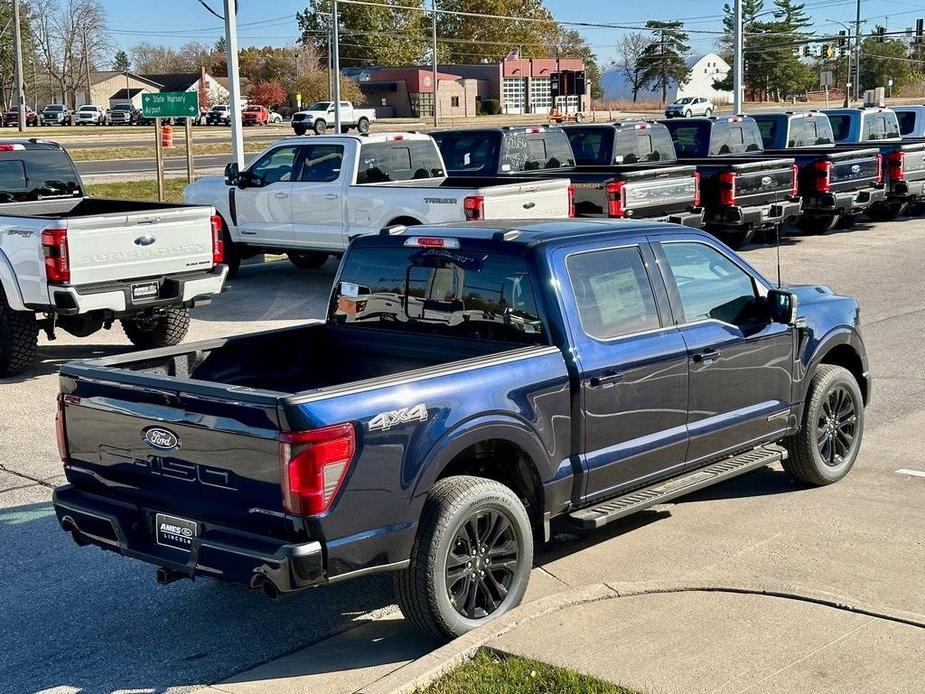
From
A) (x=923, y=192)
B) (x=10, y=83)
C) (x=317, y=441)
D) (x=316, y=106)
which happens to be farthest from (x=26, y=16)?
(x=317, y=441)

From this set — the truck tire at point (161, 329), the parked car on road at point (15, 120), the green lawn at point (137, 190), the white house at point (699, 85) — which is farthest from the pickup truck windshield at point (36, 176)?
the white house at point (699, 85)

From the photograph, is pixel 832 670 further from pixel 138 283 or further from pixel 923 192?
pixel 923 192

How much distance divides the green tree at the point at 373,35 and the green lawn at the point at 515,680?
398 ft

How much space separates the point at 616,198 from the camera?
1709cm

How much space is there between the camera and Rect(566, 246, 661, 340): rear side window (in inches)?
241

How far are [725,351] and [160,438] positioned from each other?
3.10 meters

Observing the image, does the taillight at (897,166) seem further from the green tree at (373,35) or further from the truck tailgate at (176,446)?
the green tree at (373,35)

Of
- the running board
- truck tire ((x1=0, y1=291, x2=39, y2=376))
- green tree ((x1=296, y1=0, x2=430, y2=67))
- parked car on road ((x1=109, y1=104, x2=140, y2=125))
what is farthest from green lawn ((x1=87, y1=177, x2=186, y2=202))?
green tree ((x1=296, y1=0, x2=430, y2=67))

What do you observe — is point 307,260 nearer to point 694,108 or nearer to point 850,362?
point 850,362

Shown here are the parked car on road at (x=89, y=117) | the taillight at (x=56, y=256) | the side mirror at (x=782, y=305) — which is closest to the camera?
the side mirror at (x=782, y=305)

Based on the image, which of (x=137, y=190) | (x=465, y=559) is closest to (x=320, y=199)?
(x=465, y=559)

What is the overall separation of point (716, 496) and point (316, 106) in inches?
2787

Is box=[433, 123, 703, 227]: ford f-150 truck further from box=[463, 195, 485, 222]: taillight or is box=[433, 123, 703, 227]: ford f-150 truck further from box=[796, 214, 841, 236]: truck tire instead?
box=[796, 214, 841, 236]: truck tire

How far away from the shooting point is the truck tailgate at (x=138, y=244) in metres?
10.8
